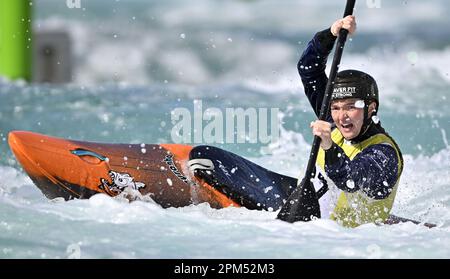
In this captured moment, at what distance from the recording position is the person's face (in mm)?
2809

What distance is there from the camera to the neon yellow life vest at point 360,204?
2807 millimetres

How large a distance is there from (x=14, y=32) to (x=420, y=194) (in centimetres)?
331

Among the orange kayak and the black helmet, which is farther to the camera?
the orange kayak

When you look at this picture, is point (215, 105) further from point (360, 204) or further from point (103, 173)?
point (360, 204)

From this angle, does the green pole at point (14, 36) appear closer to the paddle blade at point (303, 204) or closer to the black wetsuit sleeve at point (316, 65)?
the black wetsuit sleeve at point (316, 65)

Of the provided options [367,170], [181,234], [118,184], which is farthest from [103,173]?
[367,170]

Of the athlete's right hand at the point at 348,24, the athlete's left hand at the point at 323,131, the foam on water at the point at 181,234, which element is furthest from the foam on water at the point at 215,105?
the athlete's right hand at the point at 348,24

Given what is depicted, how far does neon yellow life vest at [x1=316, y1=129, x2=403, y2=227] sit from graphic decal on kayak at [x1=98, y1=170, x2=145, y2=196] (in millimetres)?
740

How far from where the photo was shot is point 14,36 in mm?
6031

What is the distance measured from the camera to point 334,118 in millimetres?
2857

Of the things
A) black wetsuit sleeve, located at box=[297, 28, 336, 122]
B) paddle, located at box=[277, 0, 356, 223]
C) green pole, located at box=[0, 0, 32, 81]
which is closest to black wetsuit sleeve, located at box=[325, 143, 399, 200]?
paddle, located at box=[277, 0, 356, 223]

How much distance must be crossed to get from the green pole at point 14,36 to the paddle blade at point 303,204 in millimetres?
3651

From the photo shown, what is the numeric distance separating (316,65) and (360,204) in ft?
1.72

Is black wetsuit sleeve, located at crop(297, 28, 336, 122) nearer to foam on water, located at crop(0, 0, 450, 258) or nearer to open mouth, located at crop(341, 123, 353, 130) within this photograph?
open mouth, located at crop(341, 123, 353, 130)
